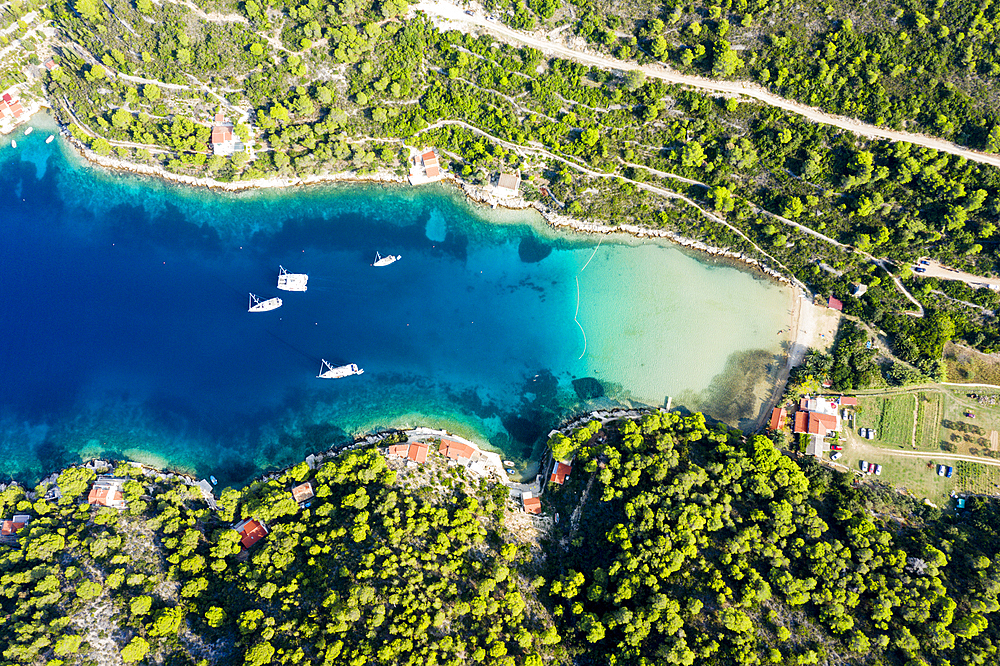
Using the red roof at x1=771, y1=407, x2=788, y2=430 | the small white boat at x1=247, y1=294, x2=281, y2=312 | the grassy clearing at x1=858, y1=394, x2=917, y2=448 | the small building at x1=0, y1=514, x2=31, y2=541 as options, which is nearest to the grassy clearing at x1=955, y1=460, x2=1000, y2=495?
the grassy clearing at x1=858, y1=394, x2=917, y2=448

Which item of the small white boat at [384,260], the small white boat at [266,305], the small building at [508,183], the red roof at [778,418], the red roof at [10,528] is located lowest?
the red roof at [10,528]

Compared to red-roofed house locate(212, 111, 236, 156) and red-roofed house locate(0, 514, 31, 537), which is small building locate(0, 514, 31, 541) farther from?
red-roofed house locate(212, 111, 236, 156)

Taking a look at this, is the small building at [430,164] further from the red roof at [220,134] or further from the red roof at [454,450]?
the red roof at [454,450]

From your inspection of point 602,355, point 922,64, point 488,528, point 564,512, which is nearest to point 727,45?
point 922,64

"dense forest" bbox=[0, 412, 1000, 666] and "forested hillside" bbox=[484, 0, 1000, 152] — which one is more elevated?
"forested hillside" bbox=[484, 0, 1000, 152]

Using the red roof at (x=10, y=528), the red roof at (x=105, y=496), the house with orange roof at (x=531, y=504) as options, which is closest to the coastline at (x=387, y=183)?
the house with orange roof at (x=531, y=504)

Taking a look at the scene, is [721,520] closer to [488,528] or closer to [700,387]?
[700,387]

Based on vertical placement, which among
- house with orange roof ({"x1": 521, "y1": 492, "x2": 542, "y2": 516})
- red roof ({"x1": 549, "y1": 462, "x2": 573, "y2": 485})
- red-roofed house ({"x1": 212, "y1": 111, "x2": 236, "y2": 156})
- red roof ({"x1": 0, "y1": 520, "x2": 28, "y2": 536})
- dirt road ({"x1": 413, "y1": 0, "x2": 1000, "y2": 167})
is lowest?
red roof ({"x1": 0, "y1": 520, "x2": 28, "y2": 536})
